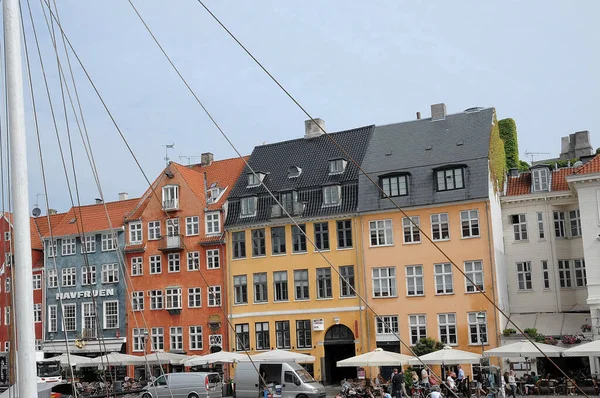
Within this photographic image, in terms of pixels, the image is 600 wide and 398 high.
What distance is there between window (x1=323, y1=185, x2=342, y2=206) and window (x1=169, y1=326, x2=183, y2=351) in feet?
45.2

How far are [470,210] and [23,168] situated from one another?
37996 mm

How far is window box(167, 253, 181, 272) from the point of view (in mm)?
54469

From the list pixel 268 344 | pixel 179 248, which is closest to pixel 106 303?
pixel 179 248

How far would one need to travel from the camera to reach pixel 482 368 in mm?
41188

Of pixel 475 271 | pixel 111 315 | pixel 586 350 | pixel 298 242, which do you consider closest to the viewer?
pixel 586 350

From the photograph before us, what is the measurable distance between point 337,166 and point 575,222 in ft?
49.4

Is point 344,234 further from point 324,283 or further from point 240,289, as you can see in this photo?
point 240,289

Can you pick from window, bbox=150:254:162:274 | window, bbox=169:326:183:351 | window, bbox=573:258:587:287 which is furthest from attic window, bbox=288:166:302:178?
window, bbox=573:258:587:287

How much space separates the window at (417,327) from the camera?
4547 cm

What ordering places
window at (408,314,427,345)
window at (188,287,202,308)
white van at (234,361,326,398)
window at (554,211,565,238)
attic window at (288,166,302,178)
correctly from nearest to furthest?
white van at (234,361,326,398) → window at (408,314,427,345) → window at (554,211,565,238) → attic window at (288,166,302,178) → window at (188,287,202,308)

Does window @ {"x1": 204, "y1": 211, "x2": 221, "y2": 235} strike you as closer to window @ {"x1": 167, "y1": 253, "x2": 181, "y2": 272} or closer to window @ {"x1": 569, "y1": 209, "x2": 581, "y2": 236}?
window @ {"x1": 167, "y1": 253, "x2": 181, "y2": 272}

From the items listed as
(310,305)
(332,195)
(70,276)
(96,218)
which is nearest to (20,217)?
(310,305)

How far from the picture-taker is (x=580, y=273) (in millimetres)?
45562

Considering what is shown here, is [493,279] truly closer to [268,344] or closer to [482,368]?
[482,368]
